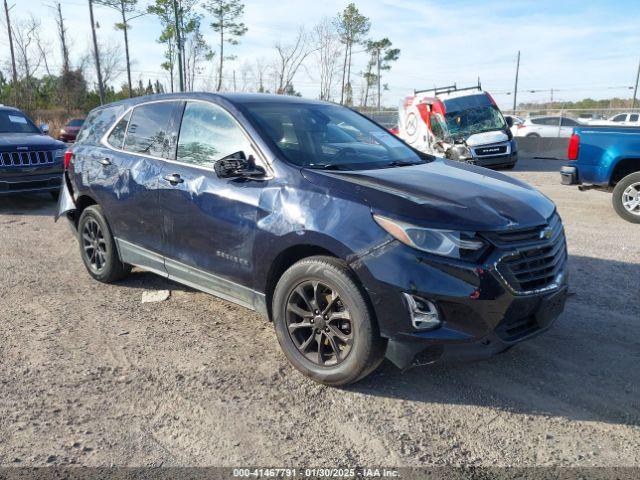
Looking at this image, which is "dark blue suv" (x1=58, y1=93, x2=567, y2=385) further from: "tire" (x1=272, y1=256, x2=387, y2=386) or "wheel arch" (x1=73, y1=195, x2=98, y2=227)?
"wheel arch" (x1=73, y1=195, x2=98, y2=227)

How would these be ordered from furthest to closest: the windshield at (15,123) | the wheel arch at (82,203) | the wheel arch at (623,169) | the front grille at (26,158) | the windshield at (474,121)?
the windshield at (474,121) → the windshield at (15,123) → the front grille at (26,158) → the wheel arch at (623,169) → the wheel arch at (82,203)

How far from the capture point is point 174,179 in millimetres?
4047

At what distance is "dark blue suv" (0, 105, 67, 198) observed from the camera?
28.7 feet

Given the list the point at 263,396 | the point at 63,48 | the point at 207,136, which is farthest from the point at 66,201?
the point at 63,48

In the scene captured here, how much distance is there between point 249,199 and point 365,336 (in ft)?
3.94

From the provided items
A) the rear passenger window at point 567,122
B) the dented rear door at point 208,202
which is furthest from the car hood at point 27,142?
the rear passenger window at point 567,122

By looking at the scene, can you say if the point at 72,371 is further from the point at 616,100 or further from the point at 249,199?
the point at 616,100

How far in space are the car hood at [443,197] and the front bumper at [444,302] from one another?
22 centimetres

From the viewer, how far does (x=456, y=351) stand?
2.94 m

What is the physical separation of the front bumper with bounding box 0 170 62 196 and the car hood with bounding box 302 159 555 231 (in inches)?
289

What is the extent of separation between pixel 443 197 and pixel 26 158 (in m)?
8.21

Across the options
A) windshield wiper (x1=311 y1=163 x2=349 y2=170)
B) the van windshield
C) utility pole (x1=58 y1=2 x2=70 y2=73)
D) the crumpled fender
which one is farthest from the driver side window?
utility pole (x1=58 y1=2 x2=70 y2=73)

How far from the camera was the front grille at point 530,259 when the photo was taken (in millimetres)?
2938

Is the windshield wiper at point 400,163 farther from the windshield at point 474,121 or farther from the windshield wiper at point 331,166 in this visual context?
the windshield at point 474,121
